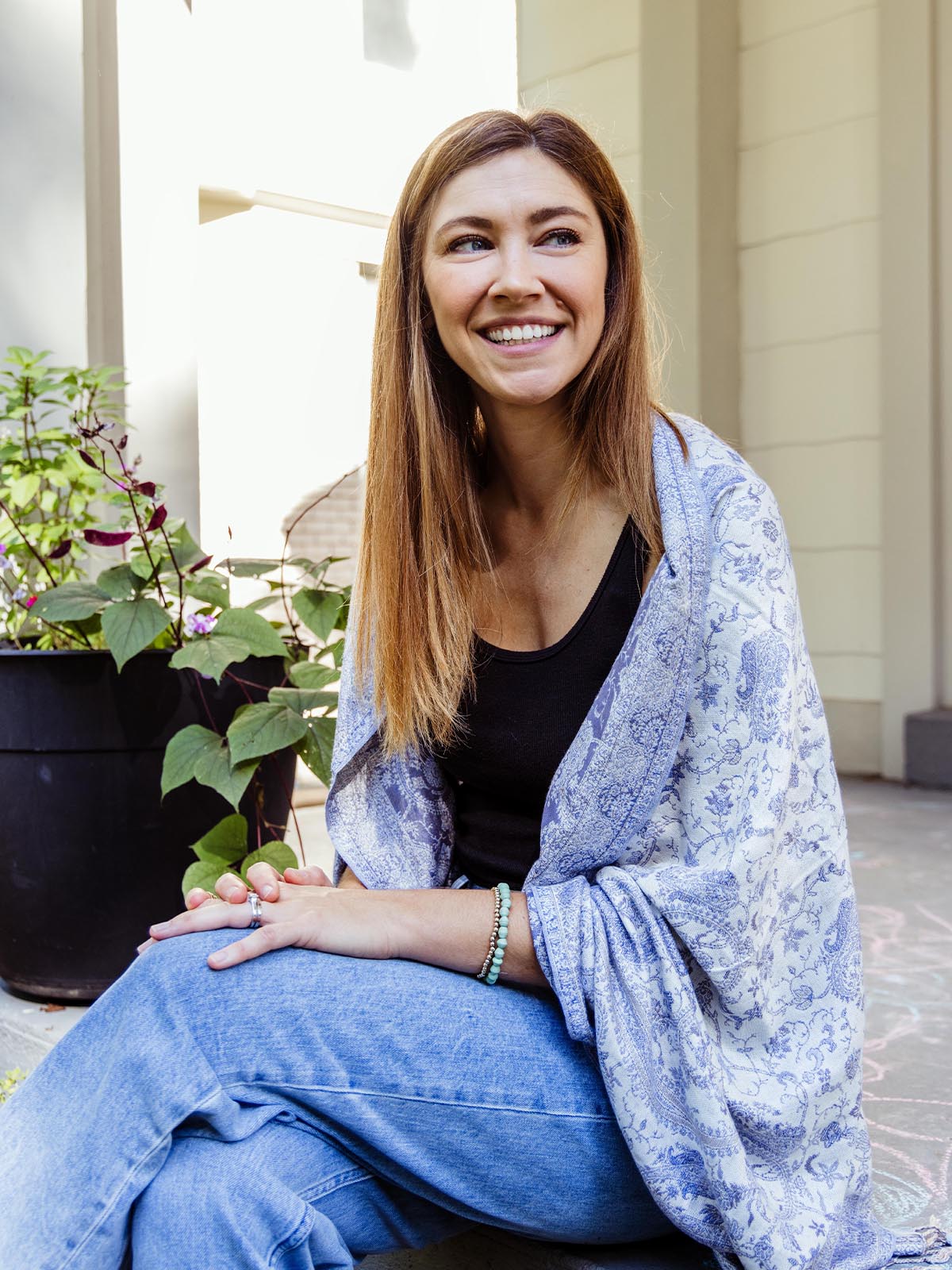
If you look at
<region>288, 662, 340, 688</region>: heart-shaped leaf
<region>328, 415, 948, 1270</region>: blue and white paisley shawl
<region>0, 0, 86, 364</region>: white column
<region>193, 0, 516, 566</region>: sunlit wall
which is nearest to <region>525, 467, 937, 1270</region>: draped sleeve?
<region>328, 415, 948, 1270</region>: blue and white paisley shawl

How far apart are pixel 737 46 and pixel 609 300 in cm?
384

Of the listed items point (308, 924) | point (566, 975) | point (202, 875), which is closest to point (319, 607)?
point (202, 875)

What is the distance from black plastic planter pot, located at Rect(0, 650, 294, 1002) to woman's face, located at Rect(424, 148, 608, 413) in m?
0.96

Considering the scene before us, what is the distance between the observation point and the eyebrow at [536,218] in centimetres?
135

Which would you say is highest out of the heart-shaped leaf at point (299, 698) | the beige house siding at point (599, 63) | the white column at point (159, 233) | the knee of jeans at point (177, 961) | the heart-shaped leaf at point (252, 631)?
the beige house siding at point (599, 63)

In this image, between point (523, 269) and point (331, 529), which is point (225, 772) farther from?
point (331, 529)

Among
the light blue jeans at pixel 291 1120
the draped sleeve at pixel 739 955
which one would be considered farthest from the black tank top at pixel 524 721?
the light blue jeans at pixel 291 1120

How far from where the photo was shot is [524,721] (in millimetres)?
1362

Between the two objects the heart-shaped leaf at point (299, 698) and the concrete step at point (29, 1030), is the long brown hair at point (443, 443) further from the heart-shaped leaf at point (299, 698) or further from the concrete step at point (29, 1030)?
the concrete step at point (29, 1030)

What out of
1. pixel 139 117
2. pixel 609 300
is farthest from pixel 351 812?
pixel 139 117

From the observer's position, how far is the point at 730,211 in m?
4.75

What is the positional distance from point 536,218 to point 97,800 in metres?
1.25

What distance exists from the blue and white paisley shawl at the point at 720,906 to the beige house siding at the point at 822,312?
3.44 meters

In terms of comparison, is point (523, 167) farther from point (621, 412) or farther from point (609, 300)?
point (621, 412)
